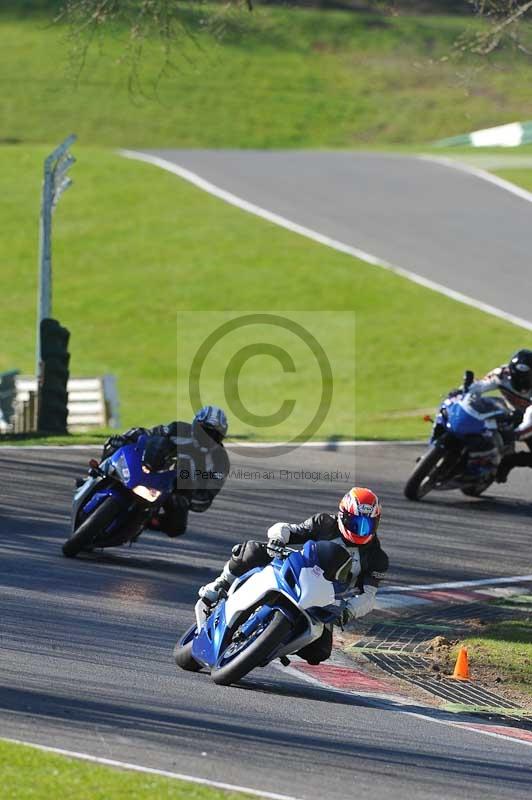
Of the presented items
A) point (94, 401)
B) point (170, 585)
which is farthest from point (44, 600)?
point (94, 401)

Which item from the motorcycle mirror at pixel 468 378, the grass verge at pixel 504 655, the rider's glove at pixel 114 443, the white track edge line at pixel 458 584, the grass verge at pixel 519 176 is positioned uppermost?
the grass verge at pixel 519 176

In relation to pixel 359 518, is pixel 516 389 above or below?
above

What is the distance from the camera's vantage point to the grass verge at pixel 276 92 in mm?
58375

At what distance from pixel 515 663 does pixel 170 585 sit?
121 inches

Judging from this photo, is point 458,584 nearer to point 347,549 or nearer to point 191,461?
point 191,461

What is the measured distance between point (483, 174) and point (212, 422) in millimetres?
31729

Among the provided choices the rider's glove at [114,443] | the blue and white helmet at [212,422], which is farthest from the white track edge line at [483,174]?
the rider's glove at [114,443]

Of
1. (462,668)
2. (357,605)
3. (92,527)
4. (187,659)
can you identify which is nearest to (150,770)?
(187,659)

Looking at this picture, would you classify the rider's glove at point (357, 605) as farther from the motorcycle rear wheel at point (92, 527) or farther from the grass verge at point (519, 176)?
the grass verge at point (519, 176)

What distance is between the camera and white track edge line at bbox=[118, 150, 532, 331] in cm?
3259

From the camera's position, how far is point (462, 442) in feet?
55.6

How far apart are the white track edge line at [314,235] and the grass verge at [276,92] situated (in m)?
11.3

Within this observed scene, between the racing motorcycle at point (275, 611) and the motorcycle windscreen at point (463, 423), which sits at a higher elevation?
the motorcycle windscreen at point (463, 423)

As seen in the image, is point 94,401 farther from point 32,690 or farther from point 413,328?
point 32,690
